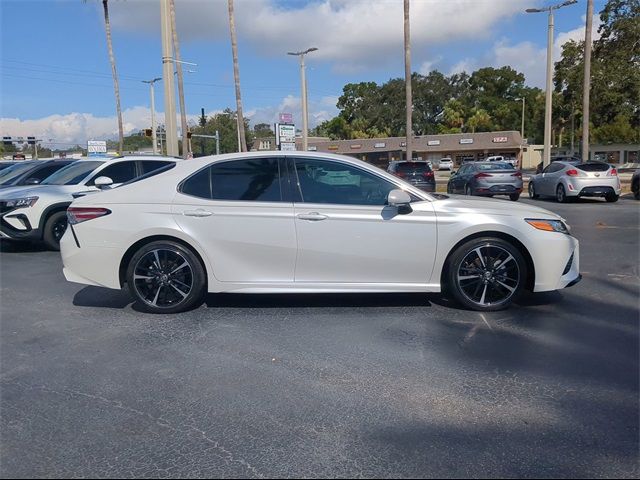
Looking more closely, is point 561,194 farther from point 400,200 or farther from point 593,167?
point 400,200

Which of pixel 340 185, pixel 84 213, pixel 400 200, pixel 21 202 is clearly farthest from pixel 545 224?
pixel 21 202

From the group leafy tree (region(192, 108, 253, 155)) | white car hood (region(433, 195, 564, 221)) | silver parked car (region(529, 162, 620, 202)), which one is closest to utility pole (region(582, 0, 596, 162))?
silver parked car (region(529, 162, 620, 202))

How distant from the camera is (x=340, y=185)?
5.52m

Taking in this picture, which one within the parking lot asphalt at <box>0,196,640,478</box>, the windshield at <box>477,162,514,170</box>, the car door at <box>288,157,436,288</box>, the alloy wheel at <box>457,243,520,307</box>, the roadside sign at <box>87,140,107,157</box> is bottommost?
the parking lot asphalt at <box>0,196,640,478</box>

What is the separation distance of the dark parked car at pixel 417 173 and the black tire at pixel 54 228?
37.0 ft

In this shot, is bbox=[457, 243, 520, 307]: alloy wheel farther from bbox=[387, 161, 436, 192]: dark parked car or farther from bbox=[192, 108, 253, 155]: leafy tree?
bbox=[192, 108, 253, 155]: leafy tree

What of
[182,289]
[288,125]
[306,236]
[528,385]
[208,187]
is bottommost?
[528,385]

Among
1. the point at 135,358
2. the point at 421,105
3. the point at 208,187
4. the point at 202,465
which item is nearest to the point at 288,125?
the point at 208,187

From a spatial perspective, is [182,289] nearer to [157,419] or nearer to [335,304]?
[335,304]

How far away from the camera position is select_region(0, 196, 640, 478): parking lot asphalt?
2996 millimetres

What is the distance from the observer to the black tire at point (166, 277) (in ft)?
18.1

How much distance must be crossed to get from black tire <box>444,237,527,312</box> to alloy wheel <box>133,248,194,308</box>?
→ 262 centimetres

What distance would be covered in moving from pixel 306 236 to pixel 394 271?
925 millimetres

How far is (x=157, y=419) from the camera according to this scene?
3.45 m
